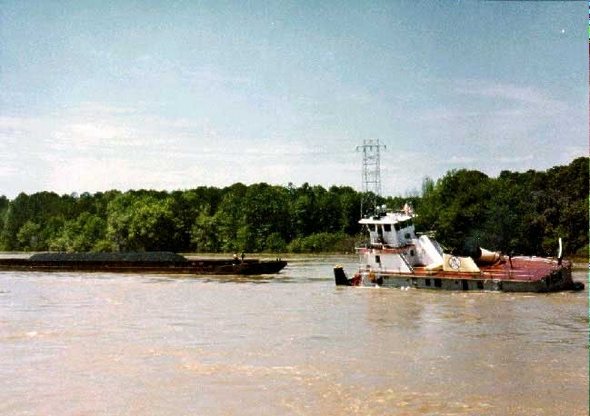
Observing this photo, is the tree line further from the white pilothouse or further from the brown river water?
the brown river water

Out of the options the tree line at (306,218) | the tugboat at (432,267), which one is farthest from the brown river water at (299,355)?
the tree line at (306,218)

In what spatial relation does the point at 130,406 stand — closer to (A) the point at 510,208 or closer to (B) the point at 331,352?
(B) the point at 331,352

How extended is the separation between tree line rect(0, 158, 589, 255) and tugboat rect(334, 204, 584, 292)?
3482 centimetres

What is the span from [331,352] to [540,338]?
29.8ft

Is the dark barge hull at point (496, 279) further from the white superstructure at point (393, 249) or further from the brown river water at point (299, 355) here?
the brown river water at point (299, 355)

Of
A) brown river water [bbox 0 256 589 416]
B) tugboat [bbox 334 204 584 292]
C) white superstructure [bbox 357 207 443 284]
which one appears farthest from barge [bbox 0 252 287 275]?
brown river water [bbox 0 256 589 416]

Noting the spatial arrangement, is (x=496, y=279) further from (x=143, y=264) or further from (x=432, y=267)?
(x=143, y=264)

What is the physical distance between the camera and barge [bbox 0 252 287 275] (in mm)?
67875

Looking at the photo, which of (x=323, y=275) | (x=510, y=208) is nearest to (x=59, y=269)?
(x=323, y=275)

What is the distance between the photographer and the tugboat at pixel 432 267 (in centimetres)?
4450

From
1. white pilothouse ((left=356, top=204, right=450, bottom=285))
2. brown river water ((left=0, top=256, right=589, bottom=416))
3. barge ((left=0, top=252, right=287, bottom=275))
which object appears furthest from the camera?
barge ((left=0, top=252, right=287, bottom=275))

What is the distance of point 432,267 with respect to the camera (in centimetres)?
4738

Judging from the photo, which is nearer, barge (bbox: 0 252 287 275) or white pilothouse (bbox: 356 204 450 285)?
white pilothouse (bbox: 356 204 450 285)

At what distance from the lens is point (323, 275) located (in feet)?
216
